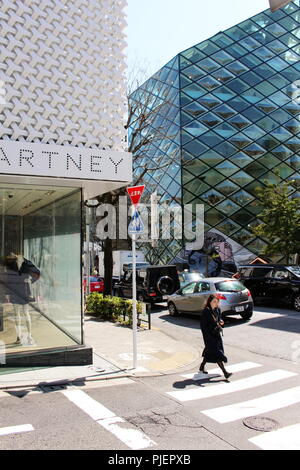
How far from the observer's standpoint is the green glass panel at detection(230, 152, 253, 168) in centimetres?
3862

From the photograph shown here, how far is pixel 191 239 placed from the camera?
37219 mm

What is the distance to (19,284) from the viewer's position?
10.4m

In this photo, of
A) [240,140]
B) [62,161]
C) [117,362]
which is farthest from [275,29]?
[117,362]

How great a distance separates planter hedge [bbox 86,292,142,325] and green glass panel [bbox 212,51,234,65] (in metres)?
32.6

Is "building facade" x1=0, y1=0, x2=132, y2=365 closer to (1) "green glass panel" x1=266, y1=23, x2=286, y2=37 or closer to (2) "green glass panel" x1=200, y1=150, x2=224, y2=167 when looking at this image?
(2) "green glass panel" x1=200, y1=150, x2=224, y2=167

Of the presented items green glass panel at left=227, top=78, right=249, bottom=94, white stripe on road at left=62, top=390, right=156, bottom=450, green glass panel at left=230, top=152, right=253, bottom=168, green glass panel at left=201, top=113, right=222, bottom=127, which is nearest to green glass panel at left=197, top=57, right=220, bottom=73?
green glass panel at left=227, top=78, right=249, bottom=94

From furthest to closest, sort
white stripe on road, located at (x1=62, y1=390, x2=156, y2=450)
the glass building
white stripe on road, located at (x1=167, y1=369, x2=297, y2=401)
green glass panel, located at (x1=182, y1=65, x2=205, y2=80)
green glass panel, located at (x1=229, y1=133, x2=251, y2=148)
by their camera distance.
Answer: green glass panel, located at (x1=182, y1=65, x2=205, y2=80) → green glass panel, located at (x1=229, y1=133, x2=251, y2=148) → the glass building → white stripe on road, located at (x1=167, y1=369, x2=297, y2=401) → white stripe on road, located at (x1=62, y1=390, x2=156, y2=450)

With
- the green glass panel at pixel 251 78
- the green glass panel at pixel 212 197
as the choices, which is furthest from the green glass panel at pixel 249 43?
the green glass panel at pixel 212 197

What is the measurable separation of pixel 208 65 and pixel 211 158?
32.1 ft

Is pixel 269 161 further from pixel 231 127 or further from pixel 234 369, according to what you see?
pixel 234 369

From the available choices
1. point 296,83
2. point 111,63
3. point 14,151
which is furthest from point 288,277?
point 296,83

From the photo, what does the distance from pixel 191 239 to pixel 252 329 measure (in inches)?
976

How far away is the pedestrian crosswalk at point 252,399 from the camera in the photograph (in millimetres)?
4766

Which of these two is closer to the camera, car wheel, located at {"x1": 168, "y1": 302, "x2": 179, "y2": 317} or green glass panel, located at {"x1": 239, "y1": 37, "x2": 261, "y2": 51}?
car wheel, located at {"x1": 168, "y1": 302, "x2": 179, "y2": 317}
